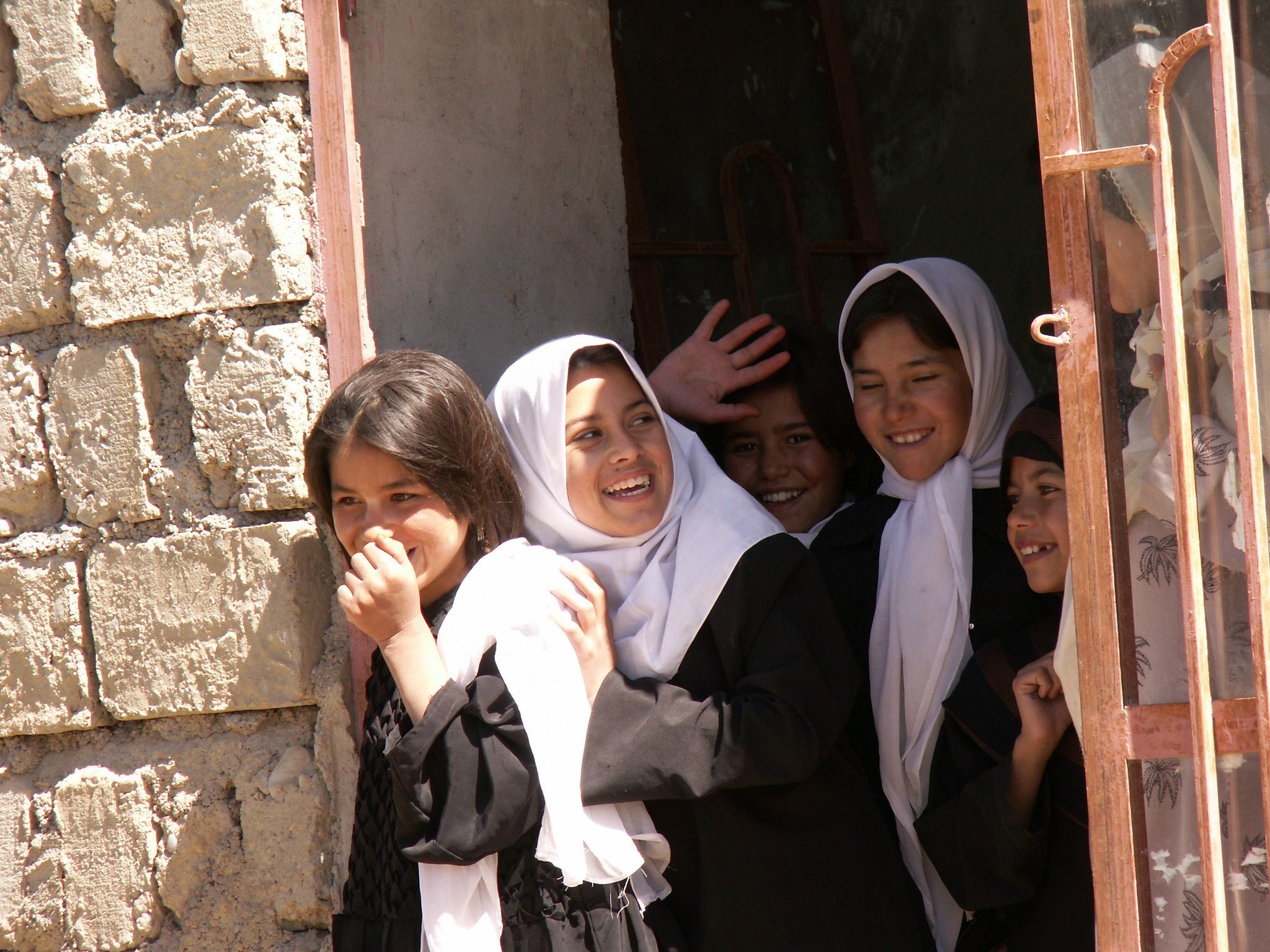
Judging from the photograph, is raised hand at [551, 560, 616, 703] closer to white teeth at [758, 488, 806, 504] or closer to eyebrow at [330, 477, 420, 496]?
eyebrow at [330, 477, 420, 496]

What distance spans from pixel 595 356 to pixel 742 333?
1.48ft

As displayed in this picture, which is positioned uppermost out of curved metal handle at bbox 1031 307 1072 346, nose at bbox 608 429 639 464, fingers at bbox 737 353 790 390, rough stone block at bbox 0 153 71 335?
rough stone block at bbox 0 153 71 335

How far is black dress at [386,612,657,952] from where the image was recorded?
1711 millimetres

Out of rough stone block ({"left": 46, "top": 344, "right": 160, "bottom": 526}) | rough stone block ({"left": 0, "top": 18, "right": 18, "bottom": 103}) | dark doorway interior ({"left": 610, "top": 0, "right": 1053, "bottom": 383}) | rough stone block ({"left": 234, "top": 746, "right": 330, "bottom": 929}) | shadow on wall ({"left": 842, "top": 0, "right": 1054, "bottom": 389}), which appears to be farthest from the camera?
shadow on wall ({"left": 842, "top": 0, "right": 1054, "bottom": 389})

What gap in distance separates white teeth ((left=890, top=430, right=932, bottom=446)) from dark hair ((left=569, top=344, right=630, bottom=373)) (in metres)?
0.50

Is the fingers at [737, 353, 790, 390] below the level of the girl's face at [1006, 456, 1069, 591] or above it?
above

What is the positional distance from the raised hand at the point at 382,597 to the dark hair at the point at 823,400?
882mm

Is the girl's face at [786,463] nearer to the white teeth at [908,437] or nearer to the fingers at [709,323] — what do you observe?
the fingers at [709,323]

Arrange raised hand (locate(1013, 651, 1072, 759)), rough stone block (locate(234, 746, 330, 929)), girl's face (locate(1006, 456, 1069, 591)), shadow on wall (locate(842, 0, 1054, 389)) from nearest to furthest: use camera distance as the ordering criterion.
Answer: raised hand (locate(1013, 651, 1072, 759)) < girl's face (locate(1006, 456, 1069, 591)) < rough stone block (locate(234, 746, 330, 929)) < shadow on wall (locate(842, 0, 1054, 389))

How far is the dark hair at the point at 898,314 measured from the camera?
2.23 metres

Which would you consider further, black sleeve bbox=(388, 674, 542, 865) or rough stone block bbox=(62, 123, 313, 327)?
rough stone block bbox=(62, 123, 313, 327)

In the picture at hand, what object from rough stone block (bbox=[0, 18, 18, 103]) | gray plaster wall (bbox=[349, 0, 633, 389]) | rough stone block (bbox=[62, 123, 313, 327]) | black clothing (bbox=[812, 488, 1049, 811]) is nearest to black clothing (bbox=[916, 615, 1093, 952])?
black clothing (bbox=[812, 488, 1049, 811])

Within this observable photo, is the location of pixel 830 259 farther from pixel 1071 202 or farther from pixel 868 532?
pixel 1071 202

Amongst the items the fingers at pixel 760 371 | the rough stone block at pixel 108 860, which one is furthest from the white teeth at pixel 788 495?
the rough stone block at pixel 108 860
